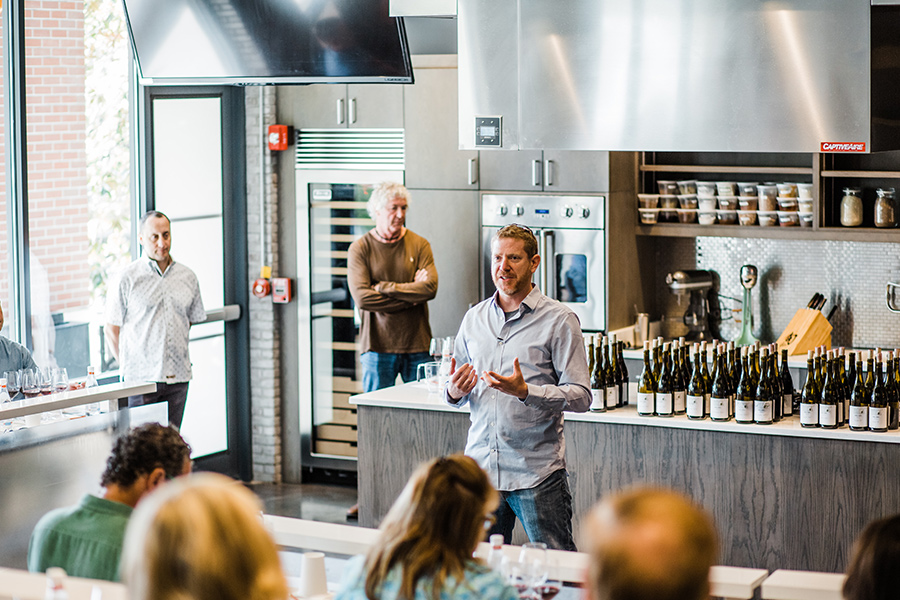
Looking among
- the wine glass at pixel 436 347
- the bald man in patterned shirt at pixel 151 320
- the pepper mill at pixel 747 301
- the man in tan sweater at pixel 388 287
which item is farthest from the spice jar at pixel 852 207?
the bald man in patterned shirt at pixel 151 320

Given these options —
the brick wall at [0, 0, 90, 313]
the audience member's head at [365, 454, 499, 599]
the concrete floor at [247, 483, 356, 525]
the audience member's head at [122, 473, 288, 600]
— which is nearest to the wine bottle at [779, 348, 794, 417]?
the concrete floor at [247, 483, 356, 525]

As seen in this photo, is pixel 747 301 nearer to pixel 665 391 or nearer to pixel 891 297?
pixel 891 297

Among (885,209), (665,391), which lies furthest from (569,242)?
(665,391)

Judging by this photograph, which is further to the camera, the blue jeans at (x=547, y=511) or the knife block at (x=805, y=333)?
the knife block at (x=805, y=333)

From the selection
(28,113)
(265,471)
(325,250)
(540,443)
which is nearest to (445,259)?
(325,250)

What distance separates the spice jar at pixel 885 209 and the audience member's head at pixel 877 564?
4.86m

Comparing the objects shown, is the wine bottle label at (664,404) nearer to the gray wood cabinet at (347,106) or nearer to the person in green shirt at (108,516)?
the person in green shirt at (108,516)

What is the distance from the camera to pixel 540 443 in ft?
13.9

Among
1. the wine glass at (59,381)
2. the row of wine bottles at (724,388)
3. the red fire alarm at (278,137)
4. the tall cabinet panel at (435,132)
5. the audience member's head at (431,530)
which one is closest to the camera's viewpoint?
the audience member's head at (431,530)

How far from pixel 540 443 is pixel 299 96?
3.99m

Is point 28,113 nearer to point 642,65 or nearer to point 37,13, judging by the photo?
point 37,13

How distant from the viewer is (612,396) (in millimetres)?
5312

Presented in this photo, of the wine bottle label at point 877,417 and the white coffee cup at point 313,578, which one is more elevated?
the wine bottle label at point 877,417

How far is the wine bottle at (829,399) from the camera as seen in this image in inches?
190
